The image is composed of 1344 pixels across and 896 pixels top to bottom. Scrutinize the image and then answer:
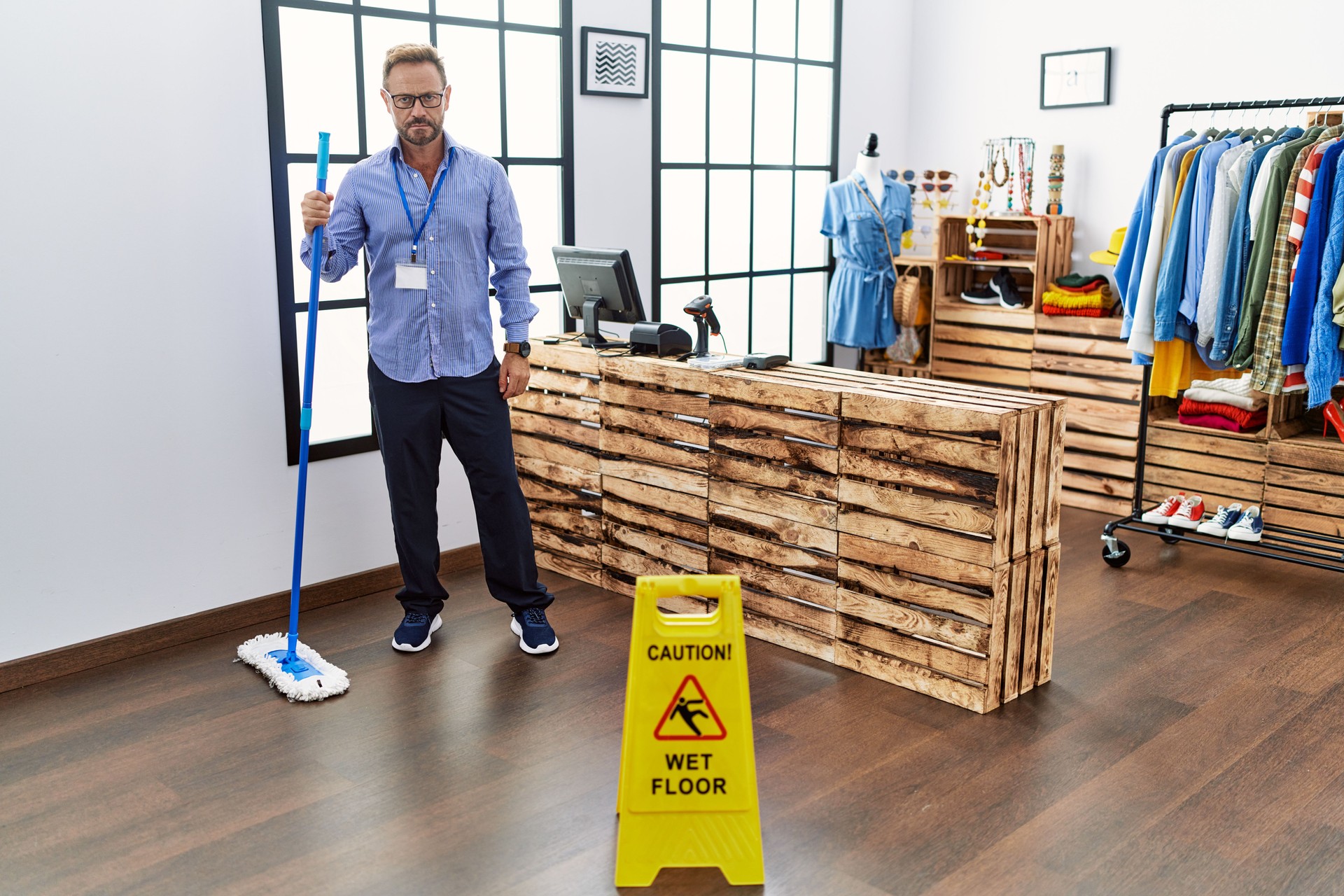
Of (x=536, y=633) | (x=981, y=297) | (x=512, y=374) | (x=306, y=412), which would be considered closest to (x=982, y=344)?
(x=981, y=297)

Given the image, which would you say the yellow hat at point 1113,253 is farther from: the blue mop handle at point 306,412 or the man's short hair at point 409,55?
the blue mop handle at point 306,412

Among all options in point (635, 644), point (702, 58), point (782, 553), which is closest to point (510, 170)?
point (702, 58)

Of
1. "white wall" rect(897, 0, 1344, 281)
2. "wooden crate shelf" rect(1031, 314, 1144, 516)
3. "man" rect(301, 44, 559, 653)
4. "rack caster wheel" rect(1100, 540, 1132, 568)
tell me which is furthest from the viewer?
"wooden crate shelf" rect(1031, 314, 1144, 516)

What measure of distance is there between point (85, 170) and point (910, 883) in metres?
2.76

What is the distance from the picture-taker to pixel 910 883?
7.25ft

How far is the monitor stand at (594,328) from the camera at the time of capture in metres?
3.91

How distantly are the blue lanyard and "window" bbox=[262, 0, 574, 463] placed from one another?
1.24 feet

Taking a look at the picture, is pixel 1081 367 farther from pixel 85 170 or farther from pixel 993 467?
pixel 85 170

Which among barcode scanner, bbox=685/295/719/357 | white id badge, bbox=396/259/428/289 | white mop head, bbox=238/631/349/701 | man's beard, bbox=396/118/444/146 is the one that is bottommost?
white mop head, bbox=238/631/349/701

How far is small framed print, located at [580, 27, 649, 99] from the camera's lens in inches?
169

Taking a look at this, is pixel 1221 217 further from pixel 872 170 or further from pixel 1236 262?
pixel 872 170

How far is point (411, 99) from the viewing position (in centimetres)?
305

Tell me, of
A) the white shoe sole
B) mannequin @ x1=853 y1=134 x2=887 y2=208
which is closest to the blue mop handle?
the white shoe sole

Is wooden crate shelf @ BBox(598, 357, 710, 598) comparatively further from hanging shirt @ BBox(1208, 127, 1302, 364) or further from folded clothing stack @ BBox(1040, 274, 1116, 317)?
folded clothing stack @ BBox(1040, 274, 1116, 317)
